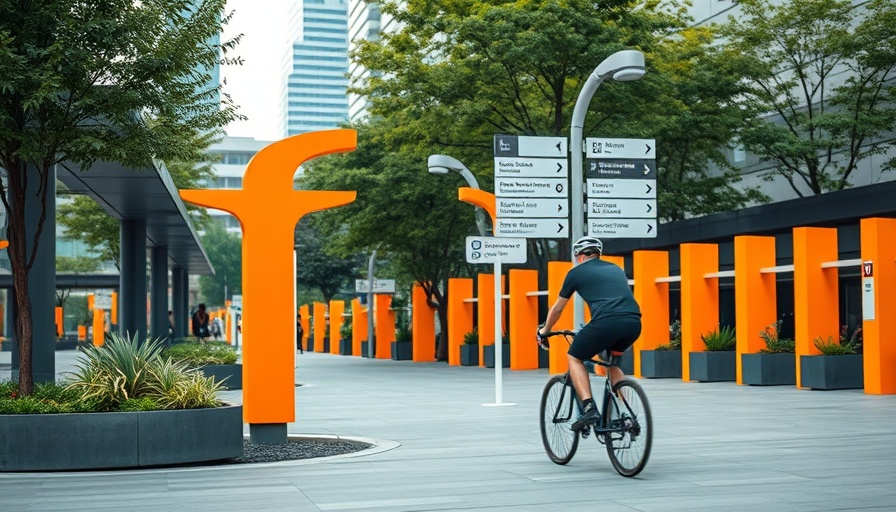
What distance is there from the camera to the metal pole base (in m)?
12.2

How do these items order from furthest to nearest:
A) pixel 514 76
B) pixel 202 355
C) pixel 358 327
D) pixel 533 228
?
pixel 358 327
pixel 514 76
pixel 202 355
pixel 533 228

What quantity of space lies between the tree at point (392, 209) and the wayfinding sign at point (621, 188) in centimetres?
1943

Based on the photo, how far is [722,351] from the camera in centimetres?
2467

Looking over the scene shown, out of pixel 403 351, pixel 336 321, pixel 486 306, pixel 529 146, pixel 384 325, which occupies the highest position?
pixel 529 146

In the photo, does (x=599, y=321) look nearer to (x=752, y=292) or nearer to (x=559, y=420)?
(x=559, y=420)

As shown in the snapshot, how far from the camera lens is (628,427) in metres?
9.08

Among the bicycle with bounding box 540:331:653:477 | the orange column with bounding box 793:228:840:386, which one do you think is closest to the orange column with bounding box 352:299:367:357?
the orange column with bounding box 793:228:840:386

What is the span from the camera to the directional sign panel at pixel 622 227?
1534 centimetres

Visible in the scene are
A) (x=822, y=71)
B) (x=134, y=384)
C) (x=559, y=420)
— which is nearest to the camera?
(x=559, y=420)

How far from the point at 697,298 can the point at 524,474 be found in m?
16.4

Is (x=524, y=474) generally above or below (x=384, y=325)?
below

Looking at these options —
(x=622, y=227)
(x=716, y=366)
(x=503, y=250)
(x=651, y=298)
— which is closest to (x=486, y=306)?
(x=651, y=298)

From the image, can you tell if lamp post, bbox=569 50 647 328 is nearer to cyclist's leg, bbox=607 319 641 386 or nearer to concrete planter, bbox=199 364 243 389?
cyclist's leg, bbox=607 319 641 386

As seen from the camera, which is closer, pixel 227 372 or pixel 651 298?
pixel 227 372
